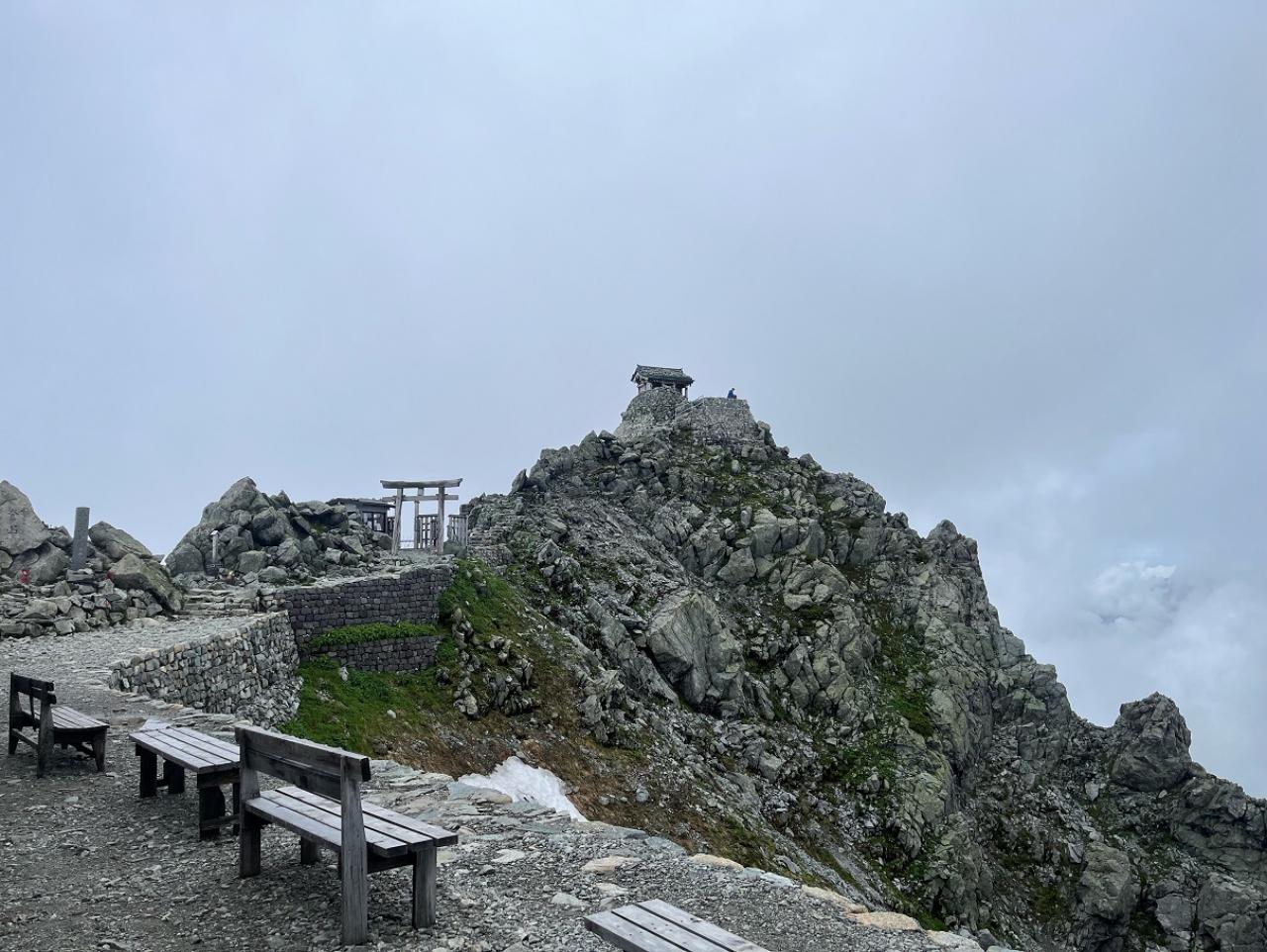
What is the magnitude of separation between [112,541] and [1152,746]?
6018cm

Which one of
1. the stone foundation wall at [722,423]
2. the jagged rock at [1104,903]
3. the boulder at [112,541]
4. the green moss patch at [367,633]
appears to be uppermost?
the stone foundation wall at [722,423]

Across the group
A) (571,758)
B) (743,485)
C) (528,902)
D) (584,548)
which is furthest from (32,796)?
(743,485)

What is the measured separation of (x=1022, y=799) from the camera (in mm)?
47750

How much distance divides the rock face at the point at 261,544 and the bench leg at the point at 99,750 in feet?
55.7

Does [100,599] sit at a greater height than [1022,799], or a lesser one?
greater

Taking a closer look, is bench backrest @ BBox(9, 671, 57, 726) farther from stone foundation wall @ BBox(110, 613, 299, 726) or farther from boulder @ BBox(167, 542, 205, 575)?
boulder @ BBox(167, 542, 205, 575)

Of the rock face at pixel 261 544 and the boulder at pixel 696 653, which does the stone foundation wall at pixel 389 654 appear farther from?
the boulder at pixel 696 653

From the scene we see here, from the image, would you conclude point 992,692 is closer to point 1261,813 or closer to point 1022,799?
point 1022,799

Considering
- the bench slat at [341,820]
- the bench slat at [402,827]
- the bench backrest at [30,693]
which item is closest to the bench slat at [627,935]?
the bench slat at [402,827]

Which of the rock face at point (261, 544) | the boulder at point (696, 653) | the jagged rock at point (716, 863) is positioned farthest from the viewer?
the boulder at point (696, 653)

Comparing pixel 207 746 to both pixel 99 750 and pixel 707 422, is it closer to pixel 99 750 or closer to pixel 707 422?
pixel 99 750

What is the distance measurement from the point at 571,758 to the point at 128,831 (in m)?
18.0

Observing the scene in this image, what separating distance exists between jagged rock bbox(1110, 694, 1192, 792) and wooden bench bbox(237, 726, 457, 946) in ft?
192

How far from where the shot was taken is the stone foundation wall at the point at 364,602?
80.4 feet
